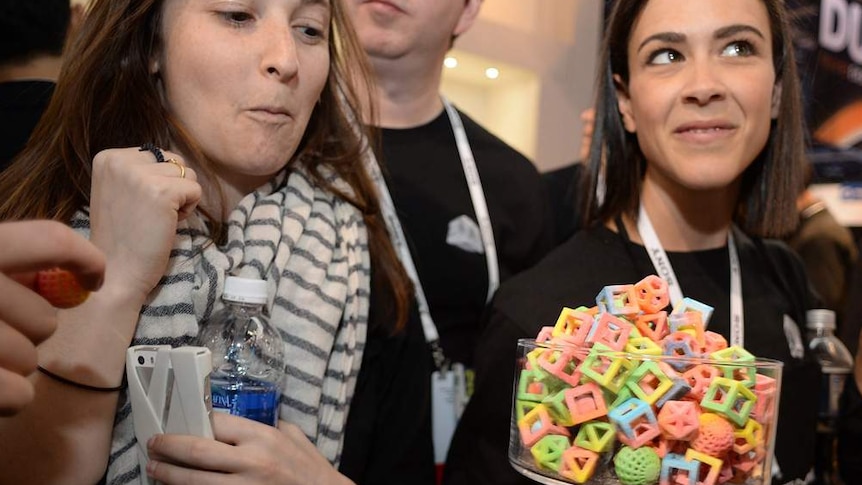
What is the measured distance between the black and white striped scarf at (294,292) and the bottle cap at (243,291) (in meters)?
0.11

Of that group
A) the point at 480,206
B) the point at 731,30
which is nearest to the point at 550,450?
the point at 731,30

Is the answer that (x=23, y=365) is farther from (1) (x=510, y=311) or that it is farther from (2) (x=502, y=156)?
(2) (x=502, y=156)

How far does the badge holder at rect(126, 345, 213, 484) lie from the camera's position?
1.05m

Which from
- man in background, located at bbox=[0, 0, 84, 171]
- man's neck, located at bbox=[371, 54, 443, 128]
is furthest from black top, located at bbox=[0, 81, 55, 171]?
man's neck, located at bbox=[371, 54, 443, 128]

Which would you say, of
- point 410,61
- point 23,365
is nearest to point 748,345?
point 410,61

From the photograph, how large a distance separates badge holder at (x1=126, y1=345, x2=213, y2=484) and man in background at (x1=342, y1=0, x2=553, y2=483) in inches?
31.5

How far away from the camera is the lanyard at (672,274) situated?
1.53 m

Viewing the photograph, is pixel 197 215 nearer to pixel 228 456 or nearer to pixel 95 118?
pixel 95 118

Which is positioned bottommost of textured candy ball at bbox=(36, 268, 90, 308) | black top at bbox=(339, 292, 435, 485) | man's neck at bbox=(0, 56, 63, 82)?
black top at bbox=(339, 292, 435, 485)

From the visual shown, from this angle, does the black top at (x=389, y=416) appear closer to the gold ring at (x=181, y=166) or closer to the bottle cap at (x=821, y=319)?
the gold ring at (x=181, y=166)

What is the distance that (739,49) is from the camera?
154cm

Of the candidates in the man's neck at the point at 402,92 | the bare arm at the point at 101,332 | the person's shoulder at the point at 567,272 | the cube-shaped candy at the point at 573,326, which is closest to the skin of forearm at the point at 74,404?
the bare arm at the point at 101,332

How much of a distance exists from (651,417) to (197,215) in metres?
0.74

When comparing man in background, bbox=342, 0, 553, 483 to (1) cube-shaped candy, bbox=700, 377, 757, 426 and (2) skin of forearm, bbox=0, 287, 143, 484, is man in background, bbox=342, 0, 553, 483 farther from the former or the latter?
(1) cube-shaped candy, bbox=700, 377, 757, 426
